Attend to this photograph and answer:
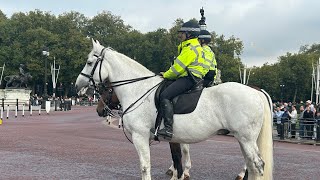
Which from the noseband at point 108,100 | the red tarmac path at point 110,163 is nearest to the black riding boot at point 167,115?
the noseband at point 108,100

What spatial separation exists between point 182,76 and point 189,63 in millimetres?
246

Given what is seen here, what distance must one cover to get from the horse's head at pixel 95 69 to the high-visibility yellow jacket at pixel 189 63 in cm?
134

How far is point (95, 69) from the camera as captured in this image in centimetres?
832

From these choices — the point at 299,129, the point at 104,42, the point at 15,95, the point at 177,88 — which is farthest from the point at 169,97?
the point at 104,42

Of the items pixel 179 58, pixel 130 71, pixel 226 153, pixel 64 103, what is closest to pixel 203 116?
pixel 179 58

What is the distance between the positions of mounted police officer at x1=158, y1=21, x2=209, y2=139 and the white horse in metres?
0.19

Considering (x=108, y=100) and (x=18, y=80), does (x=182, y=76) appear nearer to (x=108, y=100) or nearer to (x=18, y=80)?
(x=108, y=100)

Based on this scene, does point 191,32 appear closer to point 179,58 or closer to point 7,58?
point 179,58

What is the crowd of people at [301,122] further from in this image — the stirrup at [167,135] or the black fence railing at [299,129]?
the stirrup at [167,135]

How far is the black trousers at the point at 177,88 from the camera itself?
7422mm

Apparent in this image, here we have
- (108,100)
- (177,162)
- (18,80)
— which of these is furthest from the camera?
(18,80)

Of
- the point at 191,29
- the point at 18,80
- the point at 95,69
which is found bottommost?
the point at 95,69

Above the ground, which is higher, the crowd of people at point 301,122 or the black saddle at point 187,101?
the black saddle at point 187,101

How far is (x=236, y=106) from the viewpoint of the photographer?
7.11 meters
